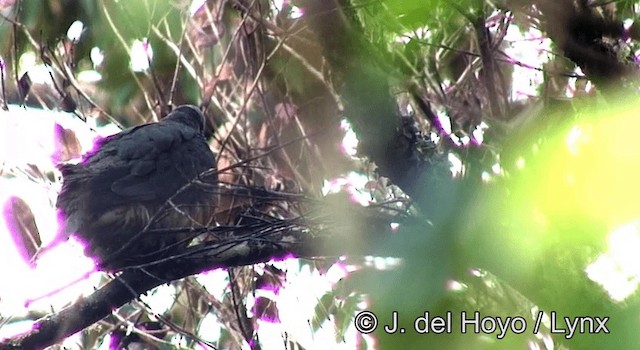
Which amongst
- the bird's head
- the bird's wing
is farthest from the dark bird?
the bird's head

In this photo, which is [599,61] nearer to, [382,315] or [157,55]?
[382,315]

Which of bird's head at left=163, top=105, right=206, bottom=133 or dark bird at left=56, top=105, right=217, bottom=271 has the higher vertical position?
bird's head at left=163, top=105, right=206, bottom=133

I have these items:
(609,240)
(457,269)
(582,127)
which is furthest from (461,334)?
(582,127)

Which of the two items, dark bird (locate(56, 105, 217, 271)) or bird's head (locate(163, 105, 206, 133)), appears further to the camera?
bird's head (locate(163, 105, 206, 133))

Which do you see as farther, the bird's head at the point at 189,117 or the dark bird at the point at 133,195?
the bird's head at the point at 189,117

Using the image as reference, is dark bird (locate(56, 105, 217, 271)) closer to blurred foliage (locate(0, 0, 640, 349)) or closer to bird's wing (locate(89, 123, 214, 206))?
bird's wing (locate(89, 123, 214, 206))

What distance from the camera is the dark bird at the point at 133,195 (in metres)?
3.69

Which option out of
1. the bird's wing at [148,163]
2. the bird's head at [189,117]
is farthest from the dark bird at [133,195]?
the bird's head at [189,117]

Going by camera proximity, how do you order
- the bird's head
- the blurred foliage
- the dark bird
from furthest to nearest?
the bird's head
the dark bird
the blurred foliage

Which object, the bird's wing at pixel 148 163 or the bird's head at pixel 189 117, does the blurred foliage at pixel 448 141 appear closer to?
the bird's head at pixel 189 117

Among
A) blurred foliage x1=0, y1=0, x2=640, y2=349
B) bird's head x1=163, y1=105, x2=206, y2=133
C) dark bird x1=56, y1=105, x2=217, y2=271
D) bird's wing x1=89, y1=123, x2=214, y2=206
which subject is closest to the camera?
blurred foliage x1=0, y1=0, x2=640, y2=349

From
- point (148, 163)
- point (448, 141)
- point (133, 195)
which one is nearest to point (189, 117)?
point (148, 163)

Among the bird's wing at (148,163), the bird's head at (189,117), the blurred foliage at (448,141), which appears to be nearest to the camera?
the blurred foliage at (448,141)

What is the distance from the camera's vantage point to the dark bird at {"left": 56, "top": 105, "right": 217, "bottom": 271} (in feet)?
12.1
